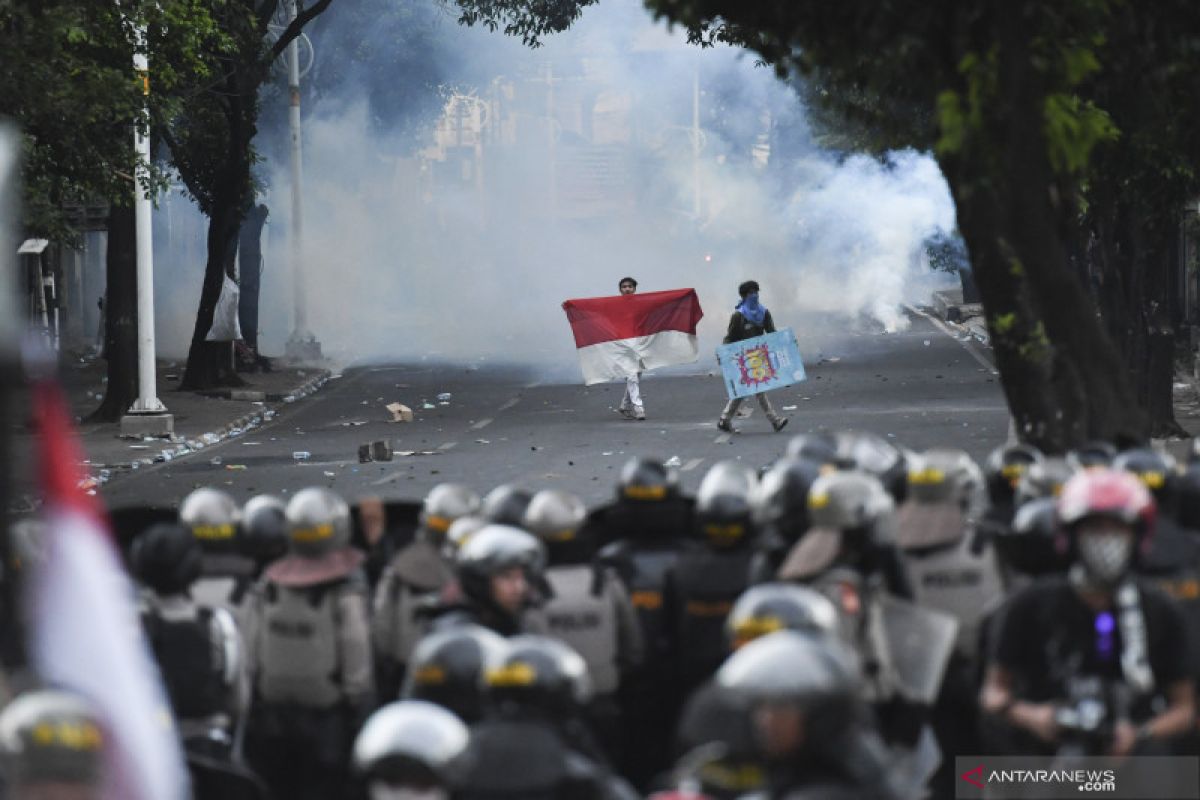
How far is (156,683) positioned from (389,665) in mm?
1267

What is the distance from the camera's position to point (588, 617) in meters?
7.27

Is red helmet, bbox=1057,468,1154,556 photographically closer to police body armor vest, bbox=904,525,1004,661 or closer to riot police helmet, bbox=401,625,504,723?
riot police helmet, bbox=401,625,504,723

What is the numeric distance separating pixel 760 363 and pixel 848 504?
17.0 metres

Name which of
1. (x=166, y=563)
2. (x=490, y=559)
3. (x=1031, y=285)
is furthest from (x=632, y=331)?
(x=490, y=559)

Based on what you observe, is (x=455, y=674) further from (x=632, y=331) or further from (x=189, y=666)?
(x=632, y=331)

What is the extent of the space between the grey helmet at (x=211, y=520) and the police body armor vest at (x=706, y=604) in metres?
1.62

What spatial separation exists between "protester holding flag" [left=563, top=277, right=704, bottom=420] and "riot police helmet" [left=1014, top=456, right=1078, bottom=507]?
19.1 m

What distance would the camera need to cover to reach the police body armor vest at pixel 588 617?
7.25 metres

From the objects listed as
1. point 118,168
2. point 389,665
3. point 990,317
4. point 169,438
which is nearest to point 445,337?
point 169,438

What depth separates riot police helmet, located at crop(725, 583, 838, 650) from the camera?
5.09m

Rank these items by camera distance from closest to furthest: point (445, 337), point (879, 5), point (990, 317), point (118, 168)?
point (879, 5) → point (990, 317) → point (118, 168) → point (445, 337)

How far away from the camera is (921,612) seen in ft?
22.6

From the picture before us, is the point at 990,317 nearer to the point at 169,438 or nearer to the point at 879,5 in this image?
the point at 879,5

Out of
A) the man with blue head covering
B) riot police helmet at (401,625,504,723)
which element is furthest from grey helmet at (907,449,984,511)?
the man with blue head covering
